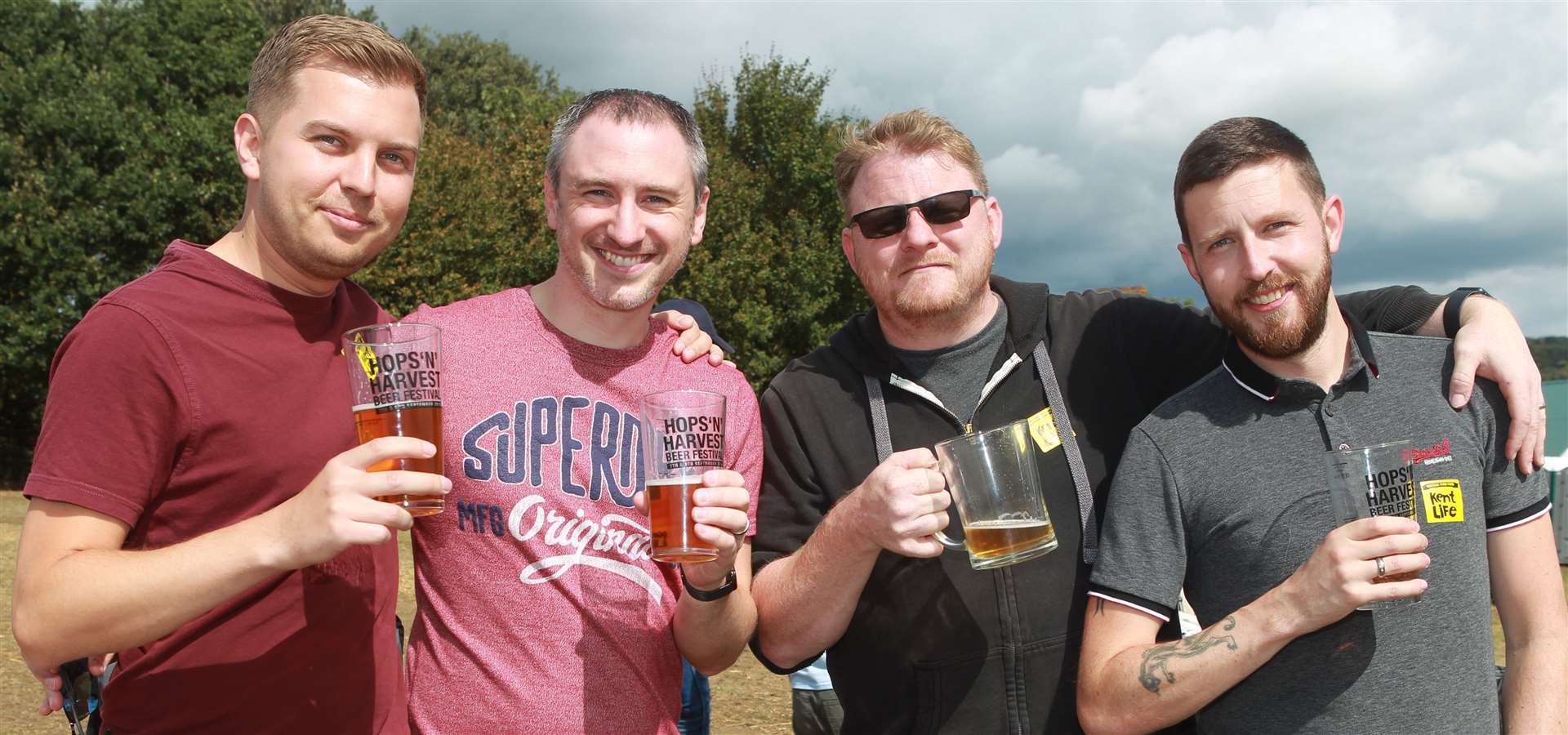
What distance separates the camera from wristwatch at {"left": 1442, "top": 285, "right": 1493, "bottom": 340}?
→ 3.13m

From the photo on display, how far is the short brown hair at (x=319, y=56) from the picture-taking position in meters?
2.69

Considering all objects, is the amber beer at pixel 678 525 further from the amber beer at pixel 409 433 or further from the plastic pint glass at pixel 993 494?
the plastic pint glass at pixel 993 494

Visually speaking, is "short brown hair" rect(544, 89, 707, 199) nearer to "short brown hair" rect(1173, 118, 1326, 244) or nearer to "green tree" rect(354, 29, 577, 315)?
"short brown hair" rect(1173, 118, 1326, 244)

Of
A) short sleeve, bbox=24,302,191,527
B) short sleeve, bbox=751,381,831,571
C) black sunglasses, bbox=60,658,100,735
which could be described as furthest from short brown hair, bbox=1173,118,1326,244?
black sunglasses, bbox=60,658,100,735

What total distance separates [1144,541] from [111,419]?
2496 millimetres

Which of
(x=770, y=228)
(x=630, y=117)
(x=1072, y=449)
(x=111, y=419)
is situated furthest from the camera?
(x=770, y=228)

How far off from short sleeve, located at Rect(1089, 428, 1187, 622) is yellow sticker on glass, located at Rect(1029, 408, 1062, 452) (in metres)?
0.37

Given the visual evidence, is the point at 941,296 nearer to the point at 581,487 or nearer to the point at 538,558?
the point at 581,487

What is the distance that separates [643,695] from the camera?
2773 millimetres

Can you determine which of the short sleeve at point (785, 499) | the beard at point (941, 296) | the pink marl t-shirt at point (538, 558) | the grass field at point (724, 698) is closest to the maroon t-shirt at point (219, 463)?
the pink marl t-shirt at point (538, 558)

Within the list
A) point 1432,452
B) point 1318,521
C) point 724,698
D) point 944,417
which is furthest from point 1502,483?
point 724,698

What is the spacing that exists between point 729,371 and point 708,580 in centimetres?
79

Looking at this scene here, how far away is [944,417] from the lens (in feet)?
11.1

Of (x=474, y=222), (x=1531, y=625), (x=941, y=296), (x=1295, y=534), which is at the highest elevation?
(x=474, y=222)
